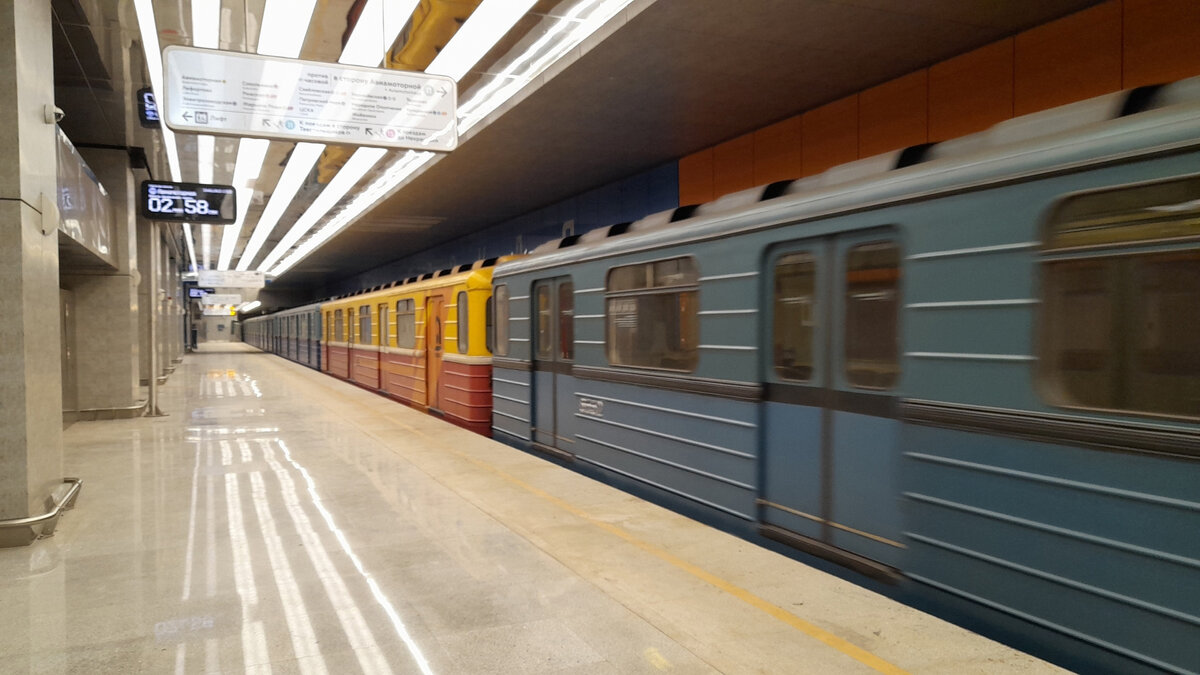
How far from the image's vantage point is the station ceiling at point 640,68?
5770 mm

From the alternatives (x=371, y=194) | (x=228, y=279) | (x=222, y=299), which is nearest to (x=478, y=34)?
(x=371, y=194)

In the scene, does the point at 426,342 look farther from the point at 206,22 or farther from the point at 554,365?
the point at 206,22

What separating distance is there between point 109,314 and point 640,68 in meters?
9.05

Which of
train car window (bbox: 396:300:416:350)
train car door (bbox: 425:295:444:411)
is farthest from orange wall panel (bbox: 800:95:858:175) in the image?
train car window (bbox: 396:300:416:350)

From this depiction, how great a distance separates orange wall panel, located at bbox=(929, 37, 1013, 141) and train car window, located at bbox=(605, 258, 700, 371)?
3.44 meters

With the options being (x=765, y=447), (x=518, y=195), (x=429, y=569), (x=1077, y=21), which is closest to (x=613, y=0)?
(x=1077, y=21)

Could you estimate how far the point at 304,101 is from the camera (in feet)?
19.1

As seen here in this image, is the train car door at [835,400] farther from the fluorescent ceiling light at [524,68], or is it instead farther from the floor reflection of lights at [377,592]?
the fluorescent ceiling light at [524,68]

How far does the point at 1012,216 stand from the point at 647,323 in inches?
115

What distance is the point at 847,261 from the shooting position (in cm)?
374

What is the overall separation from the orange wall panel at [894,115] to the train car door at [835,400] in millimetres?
3681

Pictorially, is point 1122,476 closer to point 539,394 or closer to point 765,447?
point 765,447

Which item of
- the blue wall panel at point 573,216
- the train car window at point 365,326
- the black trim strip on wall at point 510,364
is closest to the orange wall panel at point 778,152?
the blue wall panel at point 573,216

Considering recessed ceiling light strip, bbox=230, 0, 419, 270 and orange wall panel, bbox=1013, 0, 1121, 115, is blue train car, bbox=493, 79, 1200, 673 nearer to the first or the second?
orange wall panel, bbox=1013, 0, 1121, 115
